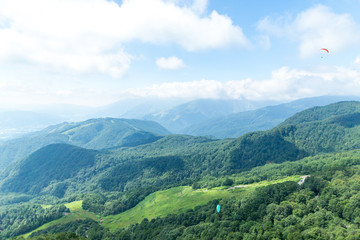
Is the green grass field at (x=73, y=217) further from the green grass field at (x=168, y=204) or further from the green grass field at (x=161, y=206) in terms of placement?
the green grass field at (x=168, y=204)

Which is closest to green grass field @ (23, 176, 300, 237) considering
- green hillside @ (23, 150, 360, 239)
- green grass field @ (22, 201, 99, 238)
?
green grass field @ (22, 201, 99, 238)

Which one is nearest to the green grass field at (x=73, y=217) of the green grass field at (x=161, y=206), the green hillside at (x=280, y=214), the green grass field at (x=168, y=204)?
the green grass field at (x=161, y=206)

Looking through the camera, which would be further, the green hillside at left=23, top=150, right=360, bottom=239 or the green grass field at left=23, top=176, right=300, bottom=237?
the green grass field at left=23, top=176, right=300, bottom=237

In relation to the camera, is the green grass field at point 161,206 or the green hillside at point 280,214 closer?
the green hillside at point 280,214

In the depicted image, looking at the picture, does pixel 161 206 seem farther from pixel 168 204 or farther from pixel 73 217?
pixel 73 217

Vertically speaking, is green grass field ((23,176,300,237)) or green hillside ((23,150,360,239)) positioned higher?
green hillside ((23,150,360,239))

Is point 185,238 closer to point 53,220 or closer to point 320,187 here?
point 320,187

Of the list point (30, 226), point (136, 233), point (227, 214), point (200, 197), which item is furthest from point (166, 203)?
point (30, 226)

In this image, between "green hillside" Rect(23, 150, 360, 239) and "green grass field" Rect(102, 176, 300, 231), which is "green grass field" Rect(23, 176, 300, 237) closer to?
"green grass field" Rect(102, 176, 300, 231)
